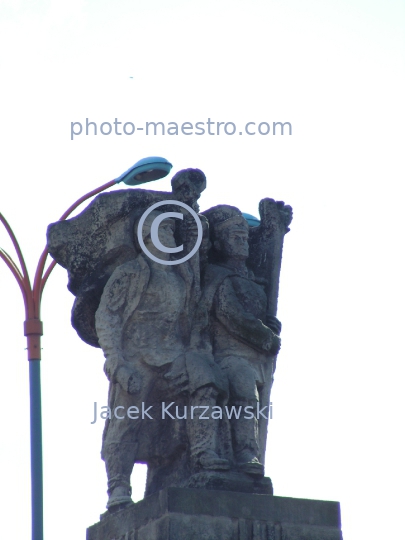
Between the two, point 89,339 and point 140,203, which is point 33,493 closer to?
point 89,339

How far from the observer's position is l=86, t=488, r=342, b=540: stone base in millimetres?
12617

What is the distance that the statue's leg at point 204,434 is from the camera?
43.0ft

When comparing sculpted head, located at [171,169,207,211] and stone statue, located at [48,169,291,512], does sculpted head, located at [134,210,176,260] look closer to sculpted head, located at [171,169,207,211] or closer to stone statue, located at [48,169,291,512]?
stone statue, located at [48,169,291,512]

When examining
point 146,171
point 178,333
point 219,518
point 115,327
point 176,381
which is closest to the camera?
point 219,518

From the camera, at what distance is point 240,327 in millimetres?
13906

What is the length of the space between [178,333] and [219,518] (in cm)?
184

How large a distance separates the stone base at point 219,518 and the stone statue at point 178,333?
17cm

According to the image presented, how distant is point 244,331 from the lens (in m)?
13.9

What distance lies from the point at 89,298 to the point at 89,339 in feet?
1.39

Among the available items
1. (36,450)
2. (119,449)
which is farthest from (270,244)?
(36,450)

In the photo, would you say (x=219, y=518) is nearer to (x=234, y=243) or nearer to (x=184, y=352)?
(x=184, y=352)

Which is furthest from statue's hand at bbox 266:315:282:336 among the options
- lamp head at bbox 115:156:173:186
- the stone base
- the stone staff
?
lamp head at bbox 115:156:173:186

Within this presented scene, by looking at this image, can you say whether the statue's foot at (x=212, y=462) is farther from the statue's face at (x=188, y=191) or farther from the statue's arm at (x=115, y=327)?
the statue's face at (x=188, y=191)

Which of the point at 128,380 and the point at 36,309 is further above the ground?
the point at 36,309
